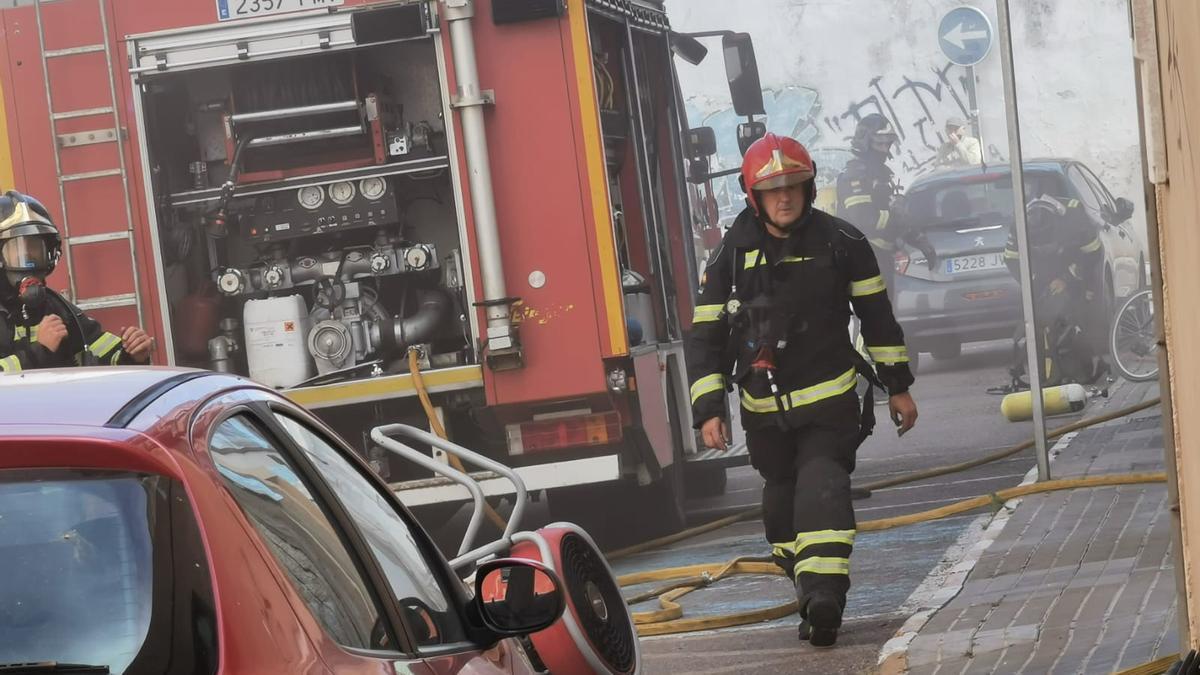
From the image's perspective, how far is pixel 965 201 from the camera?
16.5 meters

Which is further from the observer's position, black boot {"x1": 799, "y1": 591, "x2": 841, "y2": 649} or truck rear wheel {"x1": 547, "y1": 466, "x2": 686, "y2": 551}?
truck rear wheel {"x1": 547, "y1": 466, "x2": 686, "y2": 551}

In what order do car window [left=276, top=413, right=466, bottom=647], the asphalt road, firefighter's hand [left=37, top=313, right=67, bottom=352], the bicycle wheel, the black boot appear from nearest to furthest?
car window [left=276, top=413, right=466, bottom=647] → the black boot → the asphalt road → firefighter's hand [left=37, top=313, right=67, bottom=352] → the bicycle wheel

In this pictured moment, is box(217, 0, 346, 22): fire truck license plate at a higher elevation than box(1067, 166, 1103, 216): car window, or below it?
higher

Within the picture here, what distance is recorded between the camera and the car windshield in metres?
16.2

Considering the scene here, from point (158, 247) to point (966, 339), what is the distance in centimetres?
865

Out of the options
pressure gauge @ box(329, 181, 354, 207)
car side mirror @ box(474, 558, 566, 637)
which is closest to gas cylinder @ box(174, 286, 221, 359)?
pressure gauge @ box(329, 181, 354, 207)

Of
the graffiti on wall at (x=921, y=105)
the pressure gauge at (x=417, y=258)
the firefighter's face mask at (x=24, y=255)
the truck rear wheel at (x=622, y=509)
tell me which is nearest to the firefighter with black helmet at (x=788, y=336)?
the firefighter's face mask at (x=24, y=255)

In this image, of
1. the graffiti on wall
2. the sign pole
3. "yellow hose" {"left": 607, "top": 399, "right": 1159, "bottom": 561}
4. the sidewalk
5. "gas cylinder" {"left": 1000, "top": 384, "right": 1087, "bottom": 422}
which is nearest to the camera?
the sidewalk

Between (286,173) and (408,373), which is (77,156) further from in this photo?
(408,373)

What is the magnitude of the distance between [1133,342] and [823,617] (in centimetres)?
854

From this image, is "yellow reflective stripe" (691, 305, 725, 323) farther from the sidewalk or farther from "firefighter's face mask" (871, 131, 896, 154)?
"firefighter's face mask" (871, 131, 896, 154)

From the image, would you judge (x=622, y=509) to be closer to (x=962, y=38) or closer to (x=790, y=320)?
(x=790, y=320)

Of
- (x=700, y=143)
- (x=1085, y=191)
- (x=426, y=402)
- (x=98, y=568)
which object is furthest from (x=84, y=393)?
(x=1085, y=191)

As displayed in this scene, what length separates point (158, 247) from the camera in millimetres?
9344
